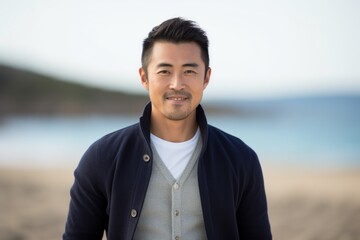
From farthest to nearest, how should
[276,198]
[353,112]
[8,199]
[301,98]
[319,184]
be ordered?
[301,98] → [353,112] → [319,184] → [276,198] → [8,199]

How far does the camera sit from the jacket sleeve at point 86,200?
2.05m

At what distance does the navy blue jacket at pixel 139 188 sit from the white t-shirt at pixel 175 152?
0.07m

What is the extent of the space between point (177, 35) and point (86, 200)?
87 cm

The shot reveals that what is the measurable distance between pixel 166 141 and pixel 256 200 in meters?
0.51

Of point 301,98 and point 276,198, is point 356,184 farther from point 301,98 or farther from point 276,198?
point 301,98

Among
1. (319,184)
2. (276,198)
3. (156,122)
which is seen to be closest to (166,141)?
(156,122)

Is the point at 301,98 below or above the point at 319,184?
above

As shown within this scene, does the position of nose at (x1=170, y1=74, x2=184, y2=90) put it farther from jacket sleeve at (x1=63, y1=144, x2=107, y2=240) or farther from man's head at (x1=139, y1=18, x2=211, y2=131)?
Result: jacket sleeve at (x1=63, y1=144, x2=107, y2=240)

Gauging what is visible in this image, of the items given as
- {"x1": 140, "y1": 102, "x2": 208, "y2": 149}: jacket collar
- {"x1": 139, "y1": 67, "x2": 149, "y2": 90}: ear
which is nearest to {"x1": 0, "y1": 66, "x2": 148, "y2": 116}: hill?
{"x1": 139, "y1": 67, "x2": 149, "y2": 90}: ear

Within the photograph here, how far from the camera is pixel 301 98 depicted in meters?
36.7

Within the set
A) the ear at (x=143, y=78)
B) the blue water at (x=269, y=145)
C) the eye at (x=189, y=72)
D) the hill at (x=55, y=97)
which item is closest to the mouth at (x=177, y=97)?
the eye at (x=189, y=72)

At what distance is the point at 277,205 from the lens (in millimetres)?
6328

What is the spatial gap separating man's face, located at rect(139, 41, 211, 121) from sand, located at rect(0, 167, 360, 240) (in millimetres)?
3058

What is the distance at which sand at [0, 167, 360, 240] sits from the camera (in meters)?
4.97
